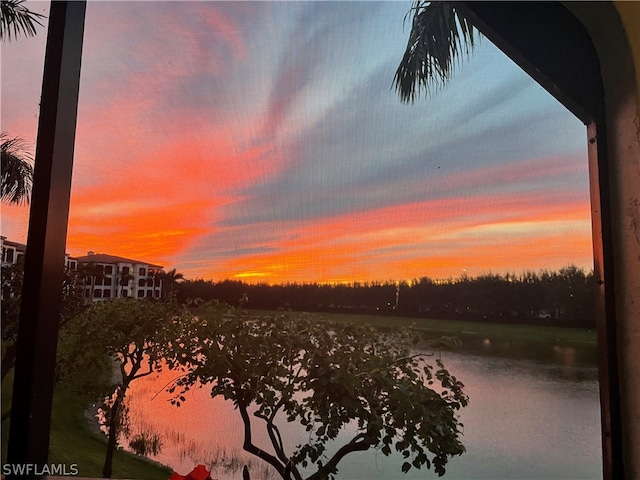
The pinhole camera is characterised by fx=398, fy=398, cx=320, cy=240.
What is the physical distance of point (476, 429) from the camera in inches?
40.4

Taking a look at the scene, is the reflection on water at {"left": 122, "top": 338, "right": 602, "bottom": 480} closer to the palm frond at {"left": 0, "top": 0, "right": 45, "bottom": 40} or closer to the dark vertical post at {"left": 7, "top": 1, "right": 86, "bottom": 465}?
the dark vertical post at {"left": 7, "top": 1, "right": 86, "bottom": 465}

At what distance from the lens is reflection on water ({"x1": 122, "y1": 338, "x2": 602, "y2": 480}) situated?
99 cm

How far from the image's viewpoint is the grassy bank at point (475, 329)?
1.03 m

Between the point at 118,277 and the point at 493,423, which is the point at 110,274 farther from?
the point at 493,423

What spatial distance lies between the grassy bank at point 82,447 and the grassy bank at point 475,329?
1.34ft

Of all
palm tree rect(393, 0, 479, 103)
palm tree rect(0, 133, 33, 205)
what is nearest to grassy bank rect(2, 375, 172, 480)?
palm tree rect(0, 133, 33, 205)

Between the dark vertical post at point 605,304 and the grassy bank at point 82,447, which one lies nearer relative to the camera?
the dark vertical post at point 605,304

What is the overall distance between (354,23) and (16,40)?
1.01 m

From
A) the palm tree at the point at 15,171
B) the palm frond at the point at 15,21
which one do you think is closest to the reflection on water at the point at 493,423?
the palm tree at the point at 15,171

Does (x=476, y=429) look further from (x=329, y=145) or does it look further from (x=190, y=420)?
(x=329, y=145)

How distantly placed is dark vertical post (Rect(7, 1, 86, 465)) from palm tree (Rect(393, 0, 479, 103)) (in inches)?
34.6

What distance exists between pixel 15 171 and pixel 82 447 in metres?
0.77

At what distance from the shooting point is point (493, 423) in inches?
40.3

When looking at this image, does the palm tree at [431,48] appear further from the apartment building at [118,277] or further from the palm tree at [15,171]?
the palm tree at [15,171]
